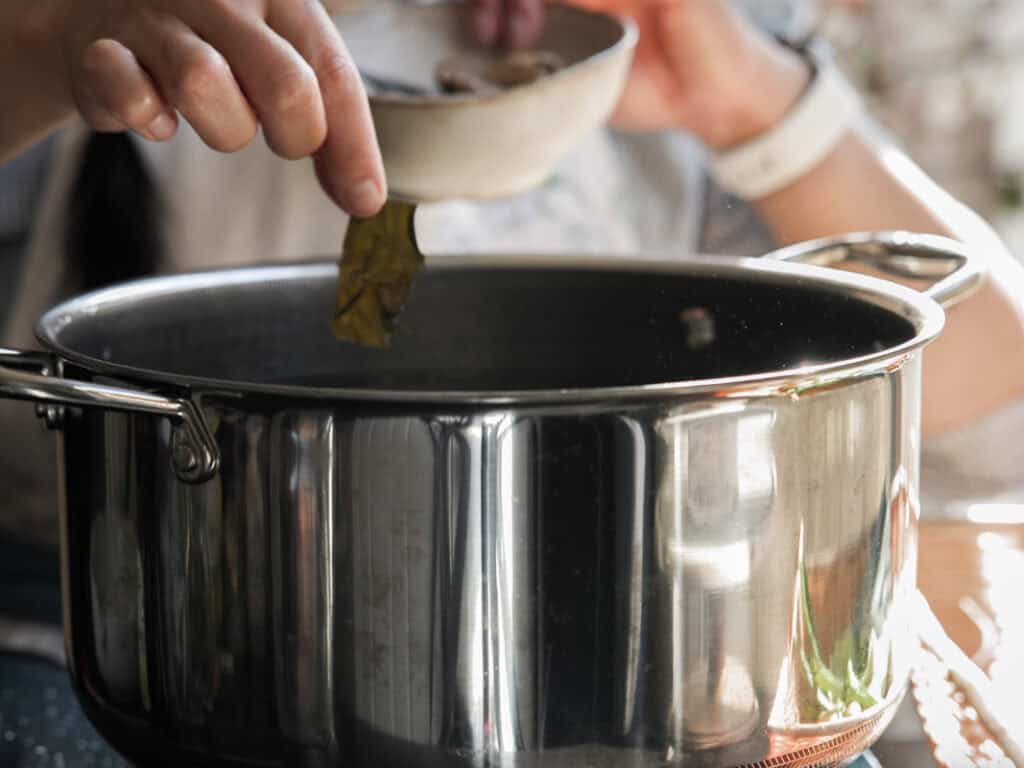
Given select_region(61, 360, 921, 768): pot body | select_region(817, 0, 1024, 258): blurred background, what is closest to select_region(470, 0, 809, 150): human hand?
select_region(61, 360, 921, 768): pot body

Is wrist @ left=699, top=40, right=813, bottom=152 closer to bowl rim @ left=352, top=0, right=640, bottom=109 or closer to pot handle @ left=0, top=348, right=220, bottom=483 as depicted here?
bowl rim @ left=352, top=0, right=640, bottom=109

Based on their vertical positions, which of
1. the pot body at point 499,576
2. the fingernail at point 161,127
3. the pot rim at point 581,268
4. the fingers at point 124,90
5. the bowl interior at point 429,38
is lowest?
the pot body at point 499,576

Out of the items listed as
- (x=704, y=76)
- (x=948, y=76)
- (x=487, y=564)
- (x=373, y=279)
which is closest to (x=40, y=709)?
(x=373, y=279)

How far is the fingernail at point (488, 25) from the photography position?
78cm

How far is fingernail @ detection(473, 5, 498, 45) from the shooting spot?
2.57ft

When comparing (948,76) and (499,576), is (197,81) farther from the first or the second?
(948,76)

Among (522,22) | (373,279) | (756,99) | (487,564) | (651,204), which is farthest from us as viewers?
(651,204)

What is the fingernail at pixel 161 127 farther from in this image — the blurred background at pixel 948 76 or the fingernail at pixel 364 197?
the blurred background at pixel 948 76

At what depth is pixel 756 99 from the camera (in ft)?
3.08

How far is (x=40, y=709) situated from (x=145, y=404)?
362 mm

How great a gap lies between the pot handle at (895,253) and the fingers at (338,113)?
18 cm

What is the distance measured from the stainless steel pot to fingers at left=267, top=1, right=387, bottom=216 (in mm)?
112

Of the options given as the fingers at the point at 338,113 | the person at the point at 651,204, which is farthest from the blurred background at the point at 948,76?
the fingers at the point at 338,113

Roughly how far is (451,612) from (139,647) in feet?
0.33
